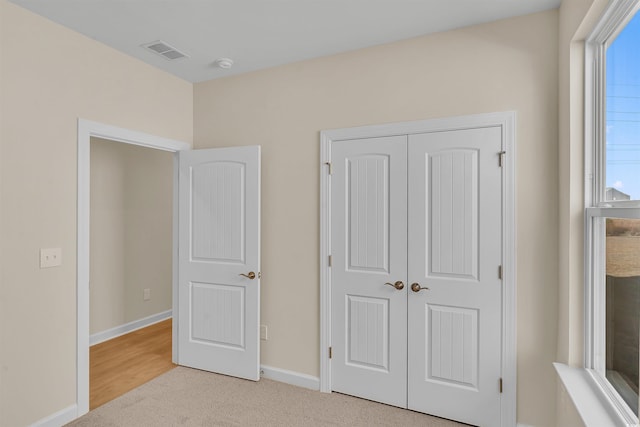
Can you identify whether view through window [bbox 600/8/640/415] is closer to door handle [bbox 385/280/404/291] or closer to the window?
the window

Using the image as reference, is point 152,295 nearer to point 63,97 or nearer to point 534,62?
point 63,97

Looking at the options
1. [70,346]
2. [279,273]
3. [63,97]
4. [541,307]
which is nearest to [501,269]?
[541,307]

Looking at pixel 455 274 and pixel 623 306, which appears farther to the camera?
pixel 455 274

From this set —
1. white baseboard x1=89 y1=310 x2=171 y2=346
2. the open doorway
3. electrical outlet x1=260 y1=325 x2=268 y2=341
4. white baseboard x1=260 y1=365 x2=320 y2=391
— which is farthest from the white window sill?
white baseboard x1=89 y1=310 x2=171 y2=346

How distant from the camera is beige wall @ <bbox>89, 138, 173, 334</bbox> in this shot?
389 cm

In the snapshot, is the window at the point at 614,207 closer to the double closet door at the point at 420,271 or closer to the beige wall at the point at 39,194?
the double closet door at the point at 420,271

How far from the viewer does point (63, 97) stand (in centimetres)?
239

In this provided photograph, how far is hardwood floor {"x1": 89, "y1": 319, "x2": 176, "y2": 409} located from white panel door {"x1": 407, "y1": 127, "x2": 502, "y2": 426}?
2.24m

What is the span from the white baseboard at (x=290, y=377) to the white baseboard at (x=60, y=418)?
133cm

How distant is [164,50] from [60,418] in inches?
104

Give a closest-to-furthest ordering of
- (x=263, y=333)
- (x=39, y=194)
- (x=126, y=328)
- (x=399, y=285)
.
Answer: (x=39, y=194), (x=399, y=285), (x=263, y=333), (x=126, y=328)

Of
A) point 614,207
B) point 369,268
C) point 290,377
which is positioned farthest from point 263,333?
point 614,207

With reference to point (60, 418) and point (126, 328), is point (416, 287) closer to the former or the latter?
point (60, 418)

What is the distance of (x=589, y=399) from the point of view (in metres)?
1.64
